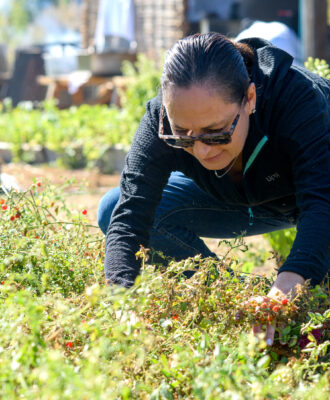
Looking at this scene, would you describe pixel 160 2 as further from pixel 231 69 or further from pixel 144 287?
pixel 144 287

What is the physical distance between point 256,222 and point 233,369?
4.54 ft

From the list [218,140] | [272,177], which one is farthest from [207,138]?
[272,177]

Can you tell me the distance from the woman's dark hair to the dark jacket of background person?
0.62 ft

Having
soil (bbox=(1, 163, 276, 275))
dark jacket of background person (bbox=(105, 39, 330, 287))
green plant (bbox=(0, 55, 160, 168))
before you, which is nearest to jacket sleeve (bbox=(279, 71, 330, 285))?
dark jacket of background person (bbox=(105, 39, 330, 287))

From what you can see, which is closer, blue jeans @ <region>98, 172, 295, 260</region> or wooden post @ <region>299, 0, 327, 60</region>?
blue jeans @ <region>98, 172, 295, 260</region>

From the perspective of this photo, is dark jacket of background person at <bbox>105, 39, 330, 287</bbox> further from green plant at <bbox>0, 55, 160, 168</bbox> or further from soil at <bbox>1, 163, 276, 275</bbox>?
green plant at <bbox>0, 55, 160, 168</bbox>

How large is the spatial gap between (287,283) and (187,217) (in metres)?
1.10

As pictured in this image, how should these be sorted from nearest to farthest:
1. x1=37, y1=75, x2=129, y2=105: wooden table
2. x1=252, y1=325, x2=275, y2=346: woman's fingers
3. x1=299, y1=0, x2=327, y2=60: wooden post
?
x1=252, y1=325, x2=275, y2=346: woman's fingers < x1=299, y1=0, x2=327, y2=60: wooden post < x1=37, y1=75, x2=129, y2=105: wooden table

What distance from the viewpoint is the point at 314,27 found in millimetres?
6070

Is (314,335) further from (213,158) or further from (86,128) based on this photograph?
(86,128)

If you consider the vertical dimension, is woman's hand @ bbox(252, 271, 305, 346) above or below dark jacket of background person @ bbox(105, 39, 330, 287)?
below

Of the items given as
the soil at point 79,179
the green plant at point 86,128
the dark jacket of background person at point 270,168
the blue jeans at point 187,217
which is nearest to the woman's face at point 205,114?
the dark jacket of background person at point 270,168

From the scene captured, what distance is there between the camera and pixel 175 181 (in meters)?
2.71

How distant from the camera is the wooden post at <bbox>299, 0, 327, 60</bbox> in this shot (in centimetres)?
603
